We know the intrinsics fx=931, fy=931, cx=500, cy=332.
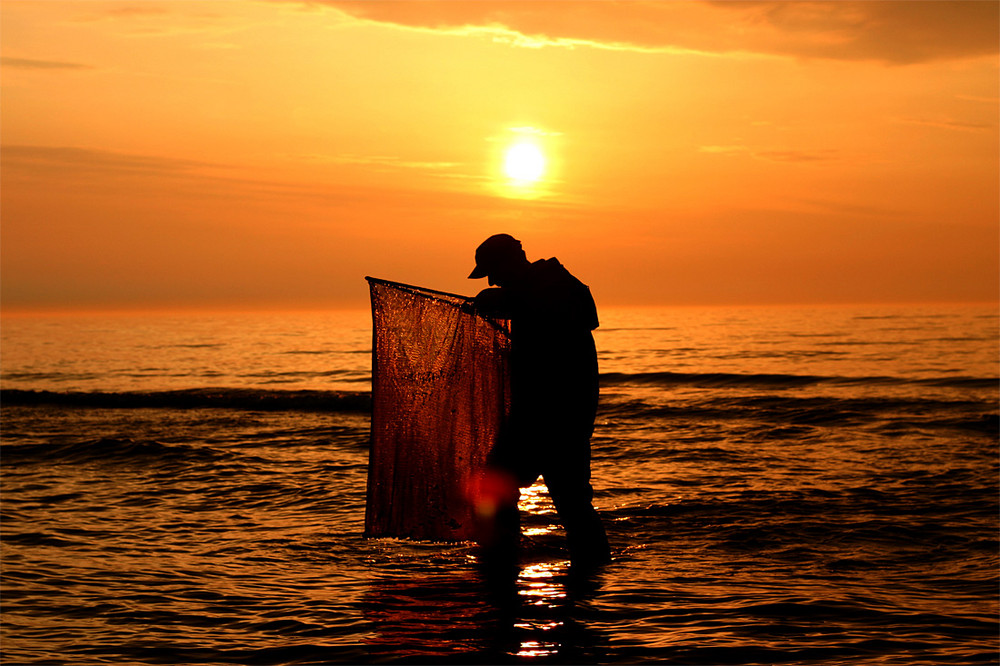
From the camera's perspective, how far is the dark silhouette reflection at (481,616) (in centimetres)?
454

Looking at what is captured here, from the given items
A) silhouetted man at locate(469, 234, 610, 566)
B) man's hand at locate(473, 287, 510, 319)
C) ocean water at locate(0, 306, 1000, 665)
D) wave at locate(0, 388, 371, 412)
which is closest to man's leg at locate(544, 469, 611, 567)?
silhouetted man at locate(469, 234, 610, 566)

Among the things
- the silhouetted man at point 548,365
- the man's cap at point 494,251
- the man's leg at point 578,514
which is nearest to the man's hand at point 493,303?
the silhouetted man at point 548,365

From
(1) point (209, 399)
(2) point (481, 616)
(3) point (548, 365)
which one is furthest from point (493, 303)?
(1) point (209, 399)

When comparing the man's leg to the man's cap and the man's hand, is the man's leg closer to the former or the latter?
the man's hand

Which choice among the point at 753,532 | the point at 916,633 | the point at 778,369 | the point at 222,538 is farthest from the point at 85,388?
the point at 916,633

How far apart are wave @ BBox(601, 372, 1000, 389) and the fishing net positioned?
21094 millimetres

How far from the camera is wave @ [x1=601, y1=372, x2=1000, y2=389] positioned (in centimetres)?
2641

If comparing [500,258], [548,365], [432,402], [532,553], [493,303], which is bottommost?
[532,553]

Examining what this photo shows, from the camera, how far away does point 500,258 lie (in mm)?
5844

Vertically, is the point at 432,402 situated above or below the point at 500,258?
below

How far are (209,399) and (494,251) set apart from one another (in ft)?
70.3

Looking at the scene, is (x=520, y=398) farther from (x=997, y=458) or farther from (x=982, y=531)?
(x=997, y=458)

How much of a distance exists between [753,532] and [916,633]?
2850mm

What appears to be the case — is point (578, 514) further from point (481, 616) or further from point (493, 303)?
point (493, 303)
